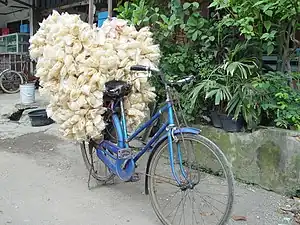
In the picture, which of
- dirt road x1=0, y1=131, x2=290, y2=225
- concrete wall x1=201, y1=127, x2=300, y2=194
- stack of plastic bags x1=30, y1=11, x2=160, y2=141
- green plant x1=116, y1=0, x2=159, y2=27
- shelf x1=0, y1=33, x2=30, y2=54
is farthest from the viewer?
shelf x1=0, y1=33, x2=30, y2=54

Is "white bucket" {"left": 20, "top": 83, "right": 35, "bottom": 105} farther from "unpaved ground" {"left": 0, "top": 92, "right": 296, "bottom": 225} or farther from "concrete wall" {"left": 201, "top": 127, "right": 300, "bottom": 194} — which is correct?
"concrete wall" {"left": 201, "top": 127, "right": 300, "bottom": 194}

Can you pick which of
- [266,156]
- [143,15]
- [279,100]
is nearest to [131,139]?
[266,156]

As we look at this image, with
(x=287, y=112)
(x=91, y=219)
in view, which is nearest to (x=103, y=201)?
(x=91, y=219)

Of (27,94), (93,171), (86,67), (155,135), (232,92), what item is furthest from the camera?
(27,94)

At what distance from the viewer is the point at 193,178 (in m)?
2.71

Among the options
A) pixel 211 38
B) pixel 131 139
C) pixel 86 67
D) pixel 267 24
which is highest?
pixel 267 24

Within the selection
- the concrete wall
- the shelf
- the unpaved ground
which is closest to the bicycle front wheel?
the unpaved ground

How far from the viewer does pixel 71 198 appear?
11.0ft

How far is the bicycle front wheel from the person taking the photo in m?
2.60

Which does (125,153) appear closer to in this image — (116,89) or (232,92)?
(116,89)

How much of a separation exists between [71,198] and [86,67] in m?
1.18

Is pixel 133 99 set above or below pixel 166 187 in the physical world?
above

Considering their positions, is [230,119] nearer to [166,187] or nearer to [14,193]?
[166,187]

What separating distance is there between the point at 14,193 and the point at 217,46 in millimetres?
2529
